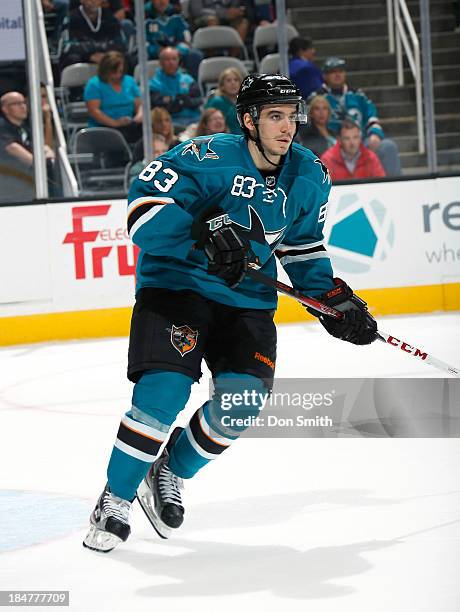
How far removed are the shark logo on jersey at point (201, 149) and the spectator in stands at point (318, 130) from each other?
158 inches

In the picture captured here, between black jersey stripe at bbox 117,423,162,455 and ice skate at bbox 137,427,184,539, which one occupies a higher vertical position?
black jersey stripe at bbox 117,423,162,455

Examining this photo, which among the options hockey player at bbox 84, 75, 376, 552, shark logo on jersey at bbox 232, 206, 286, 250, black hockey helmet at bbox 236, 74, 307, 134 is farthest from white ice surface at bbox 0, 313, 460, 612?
black hockey helmet at bbox 236, 74, 307, 134

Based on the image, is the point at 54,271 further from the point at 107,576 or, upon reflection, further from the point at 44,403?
the point at 107,576

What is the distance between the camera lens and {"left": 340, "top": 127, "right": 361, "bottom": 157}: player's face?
272 inches

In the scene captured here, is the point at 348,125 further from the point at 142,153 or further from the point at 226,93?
the point at 142,153

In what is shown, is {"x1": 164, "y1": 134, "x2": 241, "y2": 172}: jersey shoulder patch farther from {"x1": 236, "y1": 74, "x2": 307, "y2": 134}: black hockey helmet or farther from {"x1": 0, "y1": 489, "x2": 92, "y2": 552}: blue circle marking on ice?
{"x1": 0, "y1": 489, "x2": 92, "y2": 552}: blue circle marking on ice

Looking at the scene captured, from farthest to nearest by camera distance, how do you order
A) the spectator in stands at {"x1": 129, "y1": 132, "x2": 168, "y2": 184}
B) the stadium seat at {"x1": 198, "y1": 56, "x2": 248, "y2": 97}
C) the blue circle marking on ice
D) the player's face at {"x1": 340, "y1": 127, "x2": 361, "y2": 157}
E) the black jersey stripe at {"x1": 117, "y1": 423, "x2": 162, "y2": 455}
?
1. the stadium seat at {"x1": 198, "y1": 56, "x2": 248, "y2": 97}
2. the player's face at {"x1": 340, "y1": 127, "x2": 361, "y2": 157}
3. the spectator in stands at {"x1": 129, "y1": 132, "x2": 168, "y2": 184}
4. the blue circle marking on ice
5. the black jersey stripe at {"x1": 117, "y1": 423, "x2": 162, "y2": 455}

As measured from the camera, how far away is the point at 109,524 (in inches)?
105

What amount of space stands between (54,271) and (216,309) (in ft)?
12.1

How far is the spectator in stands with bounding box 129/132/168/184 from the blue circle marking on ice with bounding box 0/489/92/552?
3.55m

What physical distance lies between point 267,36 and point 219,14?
0.46 m

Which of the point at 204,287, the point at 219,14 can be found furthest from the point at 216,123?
the point at 204,287

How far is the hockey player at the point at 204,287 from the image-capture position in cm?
267

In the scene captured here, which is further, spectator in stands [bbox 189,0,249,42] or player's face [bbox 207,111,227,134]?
spectator in stands [bbox 189,0,249,42]
